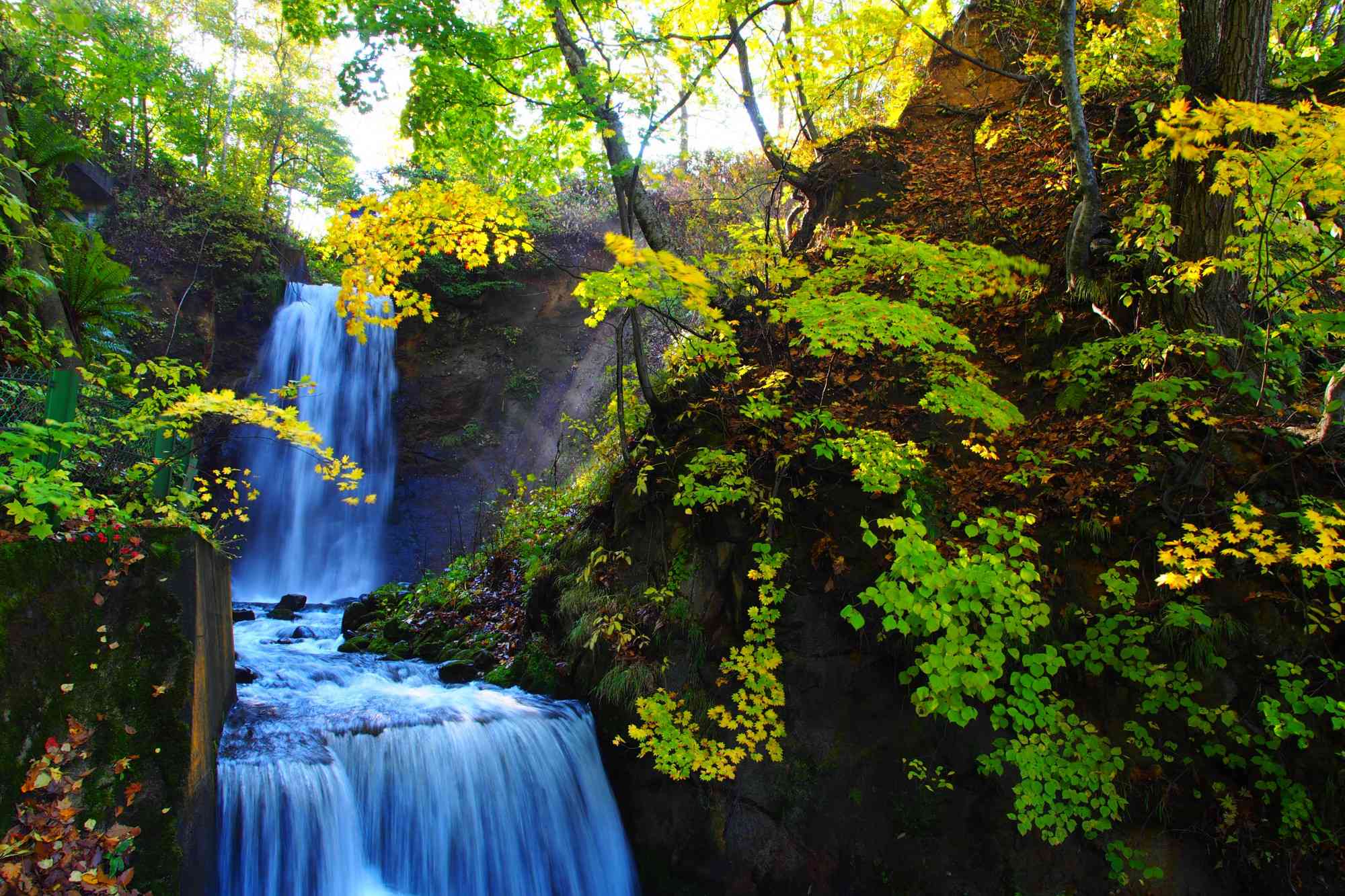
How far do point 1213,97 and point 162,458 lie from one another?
24.5 ft

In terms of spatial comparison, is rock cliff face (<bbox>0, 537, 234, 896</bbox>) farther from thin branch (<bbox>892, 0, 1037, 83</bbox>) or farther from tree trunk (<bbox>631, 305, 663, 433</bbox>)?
thin branch (<bbox>892, 0, 1037, 83</bbox>)

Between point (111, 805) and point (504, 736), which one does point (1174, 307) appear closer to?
point (504, 736)

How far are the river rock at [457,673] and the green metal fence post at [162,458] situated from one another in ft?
11.5

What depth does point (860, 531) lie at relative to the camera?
5.20m

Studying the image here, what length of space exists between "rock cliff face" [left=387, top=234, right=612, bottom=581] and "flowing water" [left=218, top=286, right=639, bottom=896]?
9.22 meters

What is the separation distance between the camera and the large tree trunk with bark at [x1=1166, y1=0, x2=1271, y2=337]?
4.19 meters

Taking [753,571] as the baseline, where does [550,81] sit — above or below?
above

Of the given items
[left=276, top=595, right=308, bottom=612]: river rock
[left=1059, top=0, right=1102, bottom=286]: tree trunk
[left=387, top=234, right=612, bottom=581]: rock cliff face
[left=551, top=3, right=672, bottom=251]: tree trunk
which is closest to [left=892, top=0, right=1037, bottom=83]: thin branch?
[left=1059, top=0, right=1102, bottom=286]: tree trunk

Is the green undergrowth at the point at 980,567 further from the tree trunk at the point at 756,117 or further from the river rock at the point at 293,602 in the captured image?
the river rock at the point at 293,602

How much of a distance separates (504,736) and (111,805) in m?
2.71

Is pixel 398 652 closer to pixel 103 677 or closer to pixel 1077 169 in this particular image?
pixel 103 677

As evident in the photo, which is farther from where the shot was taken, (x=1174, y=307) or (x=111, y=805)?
(x=1174, y=307)

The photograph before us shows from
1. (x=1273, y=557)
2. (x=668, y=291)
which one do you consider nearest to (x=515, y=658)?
(x=668, y=291)

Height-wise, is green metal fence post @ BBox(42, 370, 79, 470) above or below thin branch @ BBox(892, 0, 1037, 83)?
below
